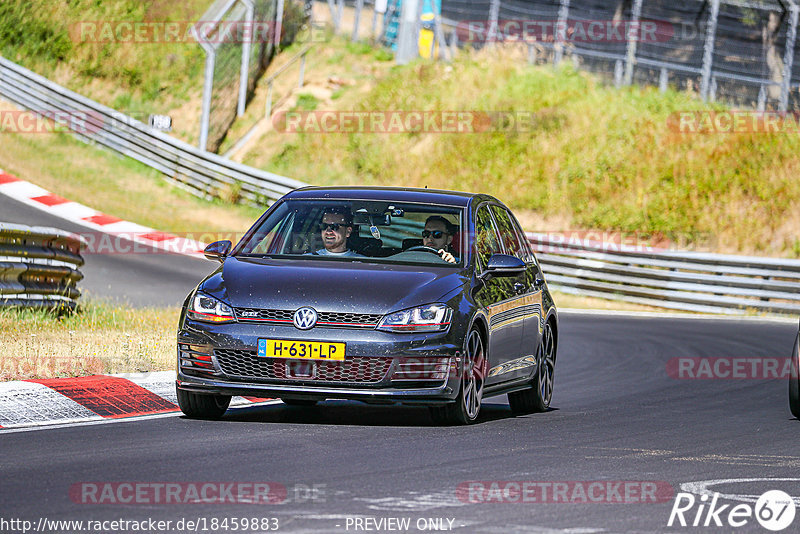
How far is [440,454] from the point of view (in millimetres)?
8180

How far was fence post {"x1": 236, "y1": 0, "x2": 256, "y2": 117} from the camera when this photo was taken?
1371 inches

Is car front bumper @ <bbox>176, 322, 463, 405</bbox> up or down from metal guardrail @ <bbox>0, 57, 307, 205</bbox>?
up

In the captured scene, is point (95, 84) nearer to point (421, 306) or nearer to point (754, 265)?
point (754, 265)

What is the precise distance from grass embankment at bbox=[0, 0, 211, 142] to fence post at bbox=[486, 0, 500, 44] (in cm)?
772

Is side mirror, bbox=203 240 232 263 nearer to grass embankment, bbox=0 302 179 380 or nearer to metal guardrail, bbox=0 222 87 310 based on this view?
grass embankment, bbox=0 302 179 380

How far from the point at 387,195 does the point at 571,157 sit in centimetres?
2369

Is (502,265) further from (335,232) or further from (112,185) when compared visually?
(112,185)

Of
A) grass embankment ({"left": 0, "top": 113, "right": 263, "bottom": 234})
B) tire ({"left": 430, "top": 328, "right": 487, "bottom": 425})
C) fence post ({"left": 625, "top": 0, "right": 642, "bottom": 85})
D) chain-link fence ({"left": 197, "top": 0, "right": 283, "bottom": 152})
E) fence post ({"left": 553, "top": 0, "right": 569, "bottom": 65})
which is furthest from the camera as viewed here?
chain-link fence ({"left": 197, "top": 0, "right": 283, "bottom": 152})

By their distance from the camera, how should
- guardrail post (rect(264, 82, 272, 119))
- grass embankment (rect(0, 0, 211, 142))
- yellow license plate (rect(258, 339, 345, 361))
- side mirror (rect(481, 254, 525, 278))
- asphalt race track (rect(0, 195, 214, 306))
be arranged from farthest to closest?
grass embankment (rect(0, 0, 211, 142)) < guardrail post (rect(264, 82, 272, 119)) < asphalt race track (rect(0, 195, 214, 306)) < side mirror (rect(481, 254, 525, 278)) < yellow license plate (rect(258, 339, 345, 361))

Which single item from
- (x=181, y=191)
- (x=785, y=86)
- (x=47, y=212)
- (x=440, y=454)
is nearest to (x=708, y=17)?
(x=785, y=86)

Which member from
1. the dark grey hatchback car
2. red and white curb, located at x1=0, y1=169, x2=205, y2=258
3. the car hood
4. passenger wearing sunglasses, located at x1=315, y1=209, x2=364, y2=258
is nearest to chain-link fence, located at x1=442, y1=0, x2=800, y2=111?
red and white curb, located at x1=0, y1=169, x2=205, y2=258

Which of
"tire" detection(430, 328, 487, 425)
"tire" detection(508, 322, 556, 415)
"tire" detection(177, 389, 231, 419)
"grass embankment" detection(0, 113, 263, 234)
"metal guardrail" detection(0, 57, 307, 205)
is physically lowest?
"grass embankment" detection(0, 113, 263, 234)

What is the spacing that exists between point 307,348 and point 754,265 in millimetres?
18265

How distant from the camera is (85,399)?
973cm
